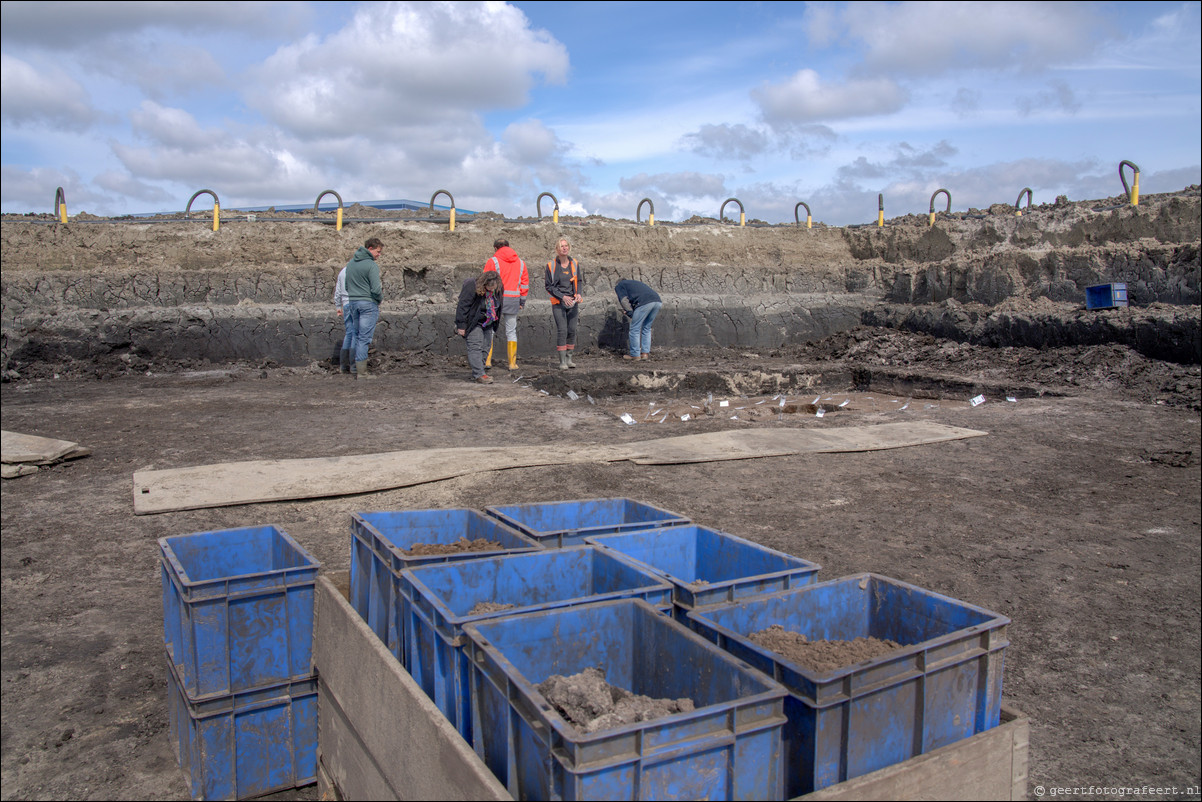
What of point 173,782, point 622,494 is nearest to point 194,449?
point 622,494

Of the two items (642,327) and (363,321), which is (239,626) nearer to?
(363,321)

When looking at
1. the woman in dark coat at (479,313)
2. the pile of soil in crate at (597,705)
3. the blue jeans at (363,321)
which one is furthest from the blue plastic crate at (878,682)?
the blue jeans at (363,321)

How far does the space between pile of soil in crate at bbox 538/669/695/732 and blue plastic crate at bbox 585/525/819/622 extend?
1.74 ft

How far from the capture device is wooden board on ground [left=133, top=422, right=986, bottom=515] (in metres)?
5.36

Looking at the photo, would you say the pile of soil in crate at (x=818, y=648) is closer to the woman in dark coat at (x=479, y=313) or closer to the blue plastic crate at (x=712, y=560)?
the blue plastic crate at (x=712, y=560)

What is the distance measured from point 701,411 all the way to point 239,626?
7.89m

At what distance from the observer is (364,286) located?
10.8 metres

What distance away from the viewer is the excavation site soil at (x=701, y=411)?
3406 millimetres

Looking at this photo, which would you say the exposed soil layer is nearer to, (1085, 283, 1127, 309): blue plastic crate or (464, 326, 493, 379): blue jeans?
(1085, 283, 1127, 309): blue plastic crate

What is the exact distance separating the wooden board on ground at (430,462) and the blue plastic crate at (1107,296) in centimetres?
529

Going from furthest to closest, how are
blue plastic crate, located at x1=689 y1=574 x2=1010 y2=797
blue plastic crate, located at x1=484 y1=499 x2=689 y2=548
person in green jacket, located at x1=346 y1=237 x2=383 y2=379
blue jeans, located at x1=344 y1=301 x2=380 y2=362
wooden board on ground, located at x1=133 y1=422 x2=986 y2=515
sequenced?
1. blue jeans, located at x1=344 y1=301 x2=380 y2=362
2. person in green jacket, located at x1=346 y1=237 x2=383 y2=379
3. wooden board on ground, located at x1=133 y1=422 x2=986 y2=515
4. blue plastic crate, located at x1=484 y1=499 x2=689 y2=548
5. blue plastic crate, located at x1=689 y1=574 x2=1010 y2=797

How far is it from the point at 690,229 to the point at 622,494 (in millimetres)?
11969

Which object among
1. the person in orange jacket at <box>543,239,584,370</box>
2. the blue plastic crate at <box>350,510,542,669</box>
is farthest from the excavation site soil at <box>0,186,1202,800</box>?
the blue plastic crate at <box>350,510,542,669</box>

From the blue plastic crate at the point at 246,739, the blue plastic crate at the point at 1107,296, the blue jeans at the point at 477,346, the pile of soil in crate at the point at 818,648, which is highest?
the blue plastic crate at the point at 1107,296
